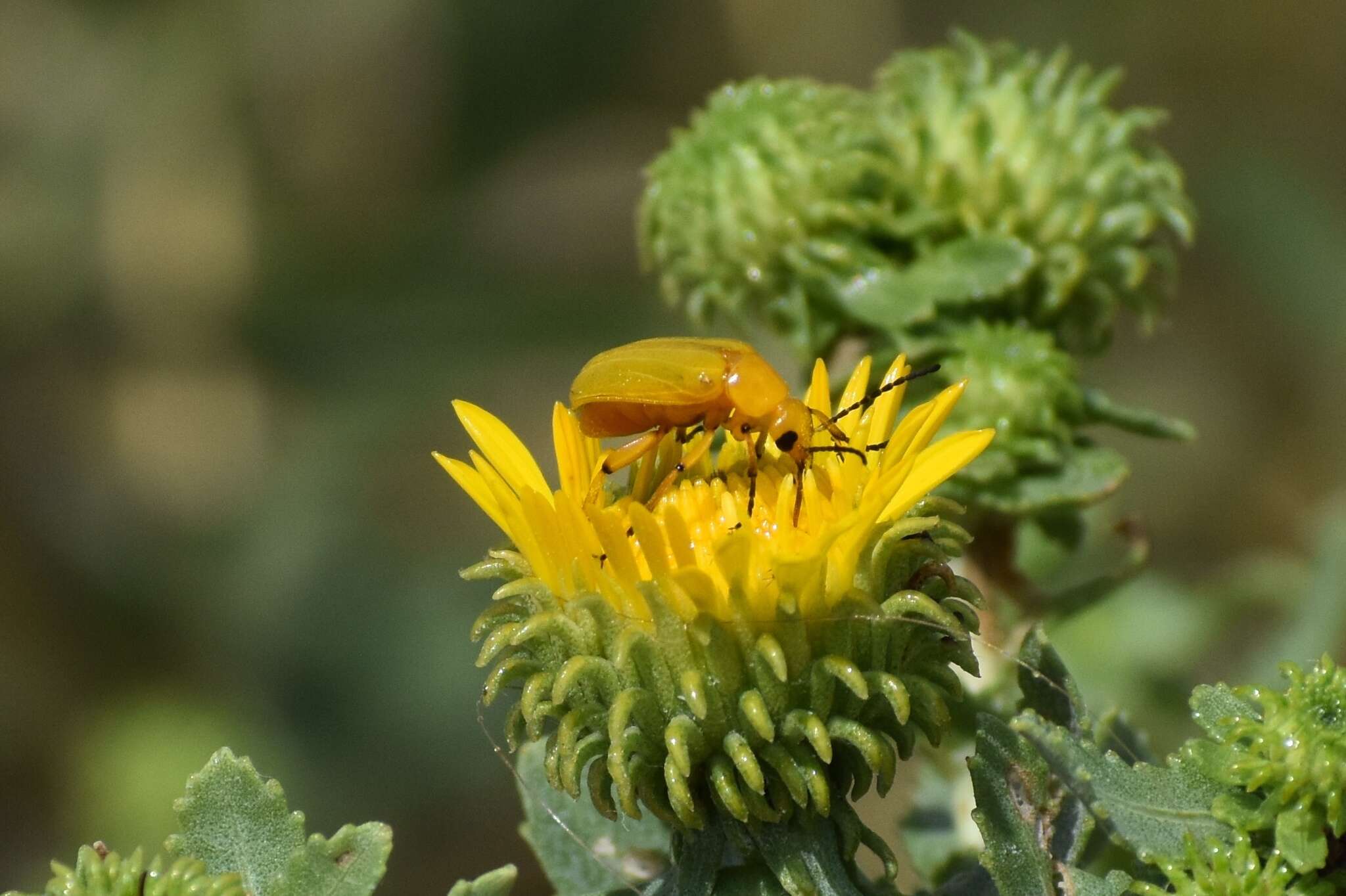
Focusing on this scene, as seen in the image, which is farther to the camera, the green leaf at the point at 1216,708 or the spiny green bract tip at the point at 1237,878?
the green leaf at the point at 1216,708

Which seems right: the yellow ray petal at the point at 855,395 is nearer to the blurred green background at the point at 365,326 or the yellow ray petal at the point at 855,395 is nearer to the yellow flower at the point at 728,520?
the yellow flower at the point at 728,520

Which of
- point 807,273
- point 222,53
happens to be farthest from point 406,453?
point 807,273

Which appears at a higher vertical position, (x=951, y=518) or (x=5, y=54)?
(x=5, y=54)

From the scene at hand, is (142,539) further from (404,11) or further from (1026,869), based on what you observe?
(1026,869)

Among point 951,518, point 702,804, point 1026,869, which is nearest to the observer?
point 1026,869

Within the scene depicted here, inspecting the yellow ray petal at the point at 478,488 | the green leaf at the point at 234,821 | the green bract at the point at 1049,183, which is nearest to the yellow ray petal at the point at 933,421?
the yellow ray petal at the point at 478,488

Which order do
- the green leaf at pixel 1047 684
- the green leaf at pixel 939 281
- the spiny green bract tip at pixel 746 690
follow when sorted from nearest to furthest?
the spiny green bract tip at pixel 746 690 < the green leaf at pixel 1047 684 < the green leaf at pixel 939 281

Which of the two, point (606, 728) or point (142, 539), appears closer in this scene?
point (606, 728)

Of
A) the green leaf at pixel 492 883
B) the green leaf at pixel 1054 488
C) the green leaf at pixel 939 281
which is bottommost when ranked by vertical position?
the green leaf at pixel 492 883
